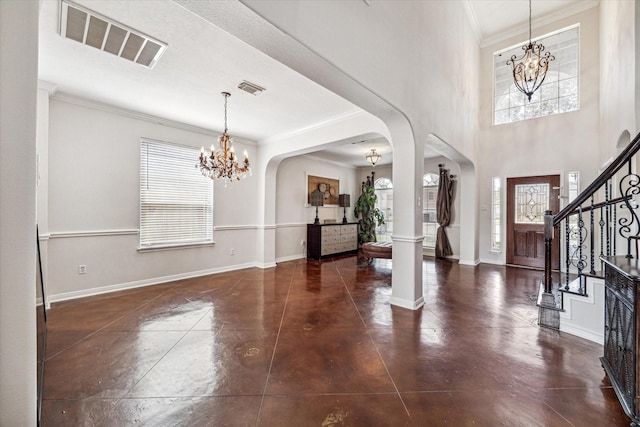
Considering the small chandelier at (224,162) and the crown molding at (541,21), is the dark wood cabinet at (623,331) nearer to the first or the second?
the small chandelier at (224,162)

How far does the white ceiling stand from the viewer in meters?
2.19

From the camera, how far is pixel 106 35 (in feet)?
7.66

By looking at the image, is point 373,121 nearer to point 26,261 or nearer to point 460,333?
point 460,333

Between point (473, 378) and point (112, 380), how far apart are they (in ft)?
8.76

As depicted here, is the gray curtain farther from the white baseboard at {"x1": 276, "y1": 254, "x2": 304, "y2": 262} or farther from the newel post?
the newel post

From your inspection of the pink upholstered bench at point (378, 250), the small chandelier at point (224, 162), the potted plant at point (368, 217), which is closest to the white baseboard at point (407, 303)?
the pink upholstered bench at point (378, 250)

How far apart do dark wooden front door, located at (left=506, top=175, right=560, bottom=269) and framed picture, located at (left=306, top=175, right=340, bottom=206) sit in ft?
14.4

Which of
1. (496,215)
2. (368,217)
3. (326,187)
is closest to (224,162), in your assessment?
(326,187)

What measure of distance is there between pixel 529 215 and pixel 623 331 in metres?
4.95

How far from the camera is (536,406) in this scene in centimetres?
167

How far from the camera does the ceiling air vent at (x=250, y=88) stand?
10.6ft

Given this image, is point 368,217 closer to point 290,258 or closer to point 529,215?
point 290,258

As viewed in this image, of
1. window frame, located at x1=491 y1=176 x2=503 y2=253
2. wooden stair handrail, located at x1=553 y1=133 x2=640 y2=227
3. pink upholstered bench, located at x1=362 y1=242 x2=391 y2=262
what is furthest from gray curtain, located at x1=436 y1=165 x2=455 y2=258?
wooden stair handrail, located at x1=553 y1=133 x2=640 y2=227

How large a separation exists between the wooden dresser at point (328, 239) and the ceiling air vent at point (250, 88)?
3.96 meters
